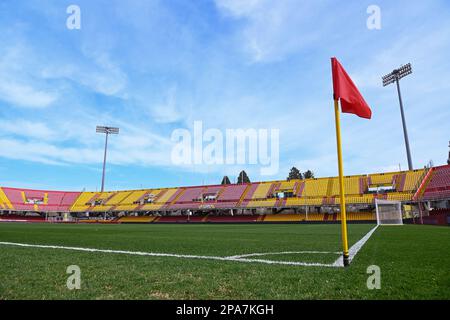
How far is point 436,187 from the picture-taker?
34250 millimetres

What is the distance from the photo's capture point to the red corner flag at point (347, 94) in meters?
5.11

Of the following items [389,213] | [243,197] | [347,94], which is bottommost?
[389,213]

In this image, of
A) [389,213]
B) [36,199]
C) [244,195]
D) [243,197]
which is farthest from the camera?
[36,199]

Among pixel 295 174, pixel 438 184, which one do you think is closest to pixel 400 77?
pixel 438 184

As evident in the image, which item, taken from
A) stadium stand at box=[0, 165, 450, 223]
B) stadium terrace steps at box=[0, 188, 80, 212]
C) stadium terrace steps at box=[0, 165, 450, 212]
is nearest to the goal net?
stadium stand at box=[0, 165, 450, 223]

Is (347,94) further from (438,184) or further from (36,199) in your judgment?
(36,199)

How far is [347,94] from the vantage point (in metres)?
5.28

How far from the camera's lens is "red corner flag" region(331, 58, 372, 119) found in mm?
5109

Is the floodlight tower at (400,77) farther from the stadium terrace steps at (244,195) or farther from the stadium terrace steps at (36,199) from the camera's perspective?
the stadium terrace steps at (36,199)

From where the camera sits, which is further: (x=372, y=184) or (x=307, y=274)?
(x=372, y=184)

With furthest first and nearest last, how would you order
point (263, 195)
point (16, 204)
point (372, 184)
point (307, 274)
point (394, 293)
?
point (16, 204), point (263, 195), point (372, 184), point (307, 274), point (394, 293)
